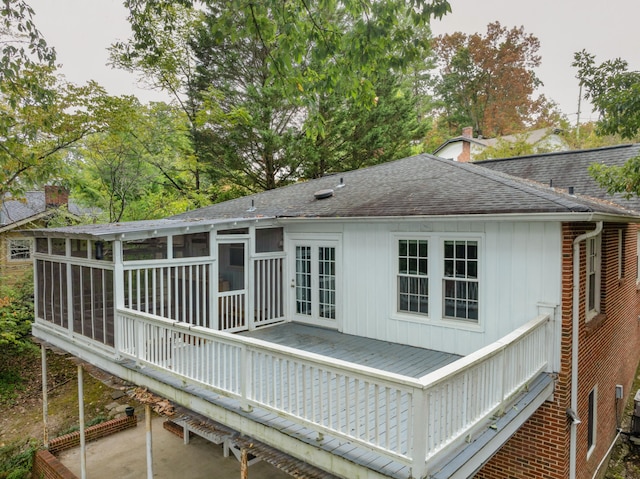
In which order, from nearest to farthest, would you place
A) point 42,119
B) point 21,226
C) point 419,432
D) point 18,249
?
point 419,432
point 42,119
point 21,226
point 18,249

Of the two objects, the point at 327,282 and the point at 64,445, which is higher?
the point at 327,282

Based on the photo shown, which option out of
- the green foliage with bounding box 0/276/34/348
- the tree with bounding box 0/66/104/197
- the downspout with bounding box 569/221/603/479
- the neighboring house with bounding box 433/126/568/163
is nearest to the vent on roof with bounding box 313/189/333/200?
the downspout with bounding box 569/221/603/479

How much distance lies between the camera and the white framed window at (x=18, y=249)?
19.1 meters

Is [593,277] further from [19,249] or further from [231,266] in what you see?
[19,249]

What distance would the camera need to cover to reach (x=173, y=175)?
19.6 m

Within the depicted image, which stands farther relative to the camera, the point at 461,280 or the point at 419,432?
the point at 461,280

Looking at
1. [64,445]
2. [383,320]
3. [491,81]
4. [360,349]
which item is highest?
[491,81]

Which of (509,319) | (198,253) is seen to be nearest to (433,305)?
(509,319)

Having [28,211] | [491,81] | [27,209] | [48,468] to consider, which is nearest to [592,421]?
[48,468]

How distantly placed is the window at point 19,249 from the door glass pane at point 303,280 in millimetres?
16952

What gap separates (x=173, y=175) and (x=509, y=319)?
56.8 feet

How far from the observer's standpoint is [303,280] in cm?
920

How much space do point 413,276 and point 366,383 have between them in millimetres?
3829

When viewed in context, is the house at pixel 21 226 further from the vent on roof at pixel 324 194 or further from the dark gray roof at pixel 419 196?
the vent on roof at pixel 324 194
